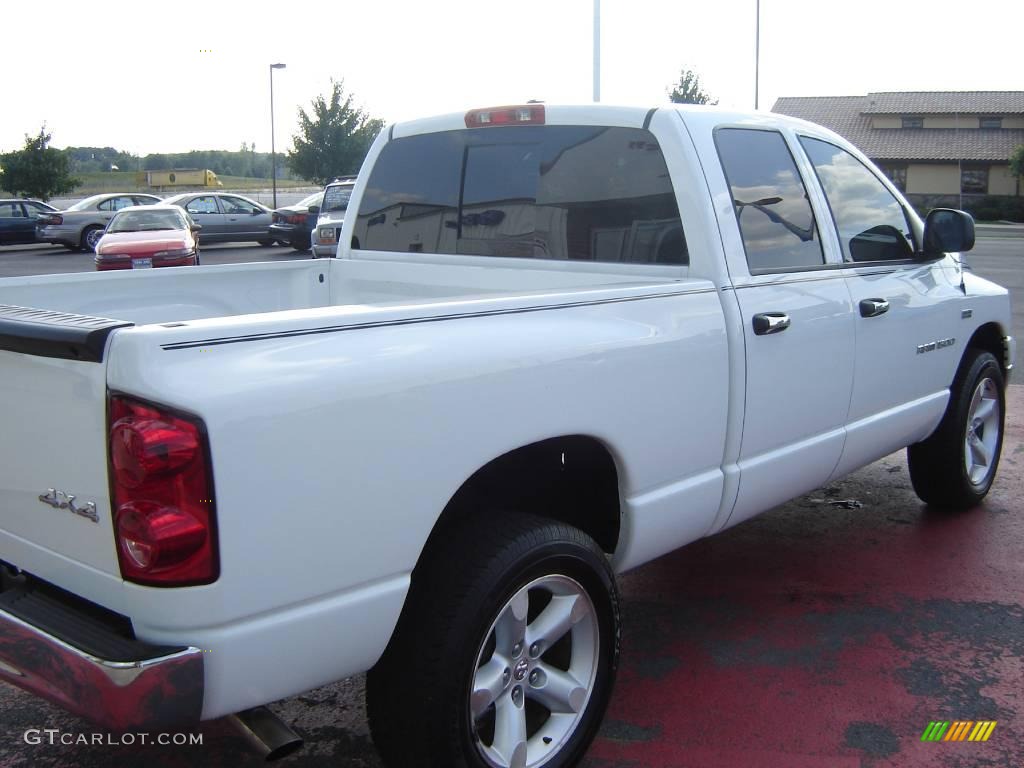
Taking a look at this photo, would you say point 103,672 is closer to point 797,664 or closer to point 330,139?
point 797,664

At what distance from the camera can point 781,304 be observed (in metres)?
3.60

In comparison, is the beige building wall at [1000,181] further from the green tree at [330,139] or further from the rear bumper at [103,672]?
the rear bumper at [103,672]

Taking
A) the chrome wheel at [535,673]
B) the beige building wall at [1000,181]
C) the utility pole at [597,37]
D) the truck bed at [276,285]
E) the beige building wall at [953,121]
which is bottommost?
the chrome wheel at [535,673]

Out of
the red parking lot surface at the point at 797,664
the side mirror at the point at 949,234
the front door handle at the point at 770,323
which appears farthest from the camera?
the side mirror at the point at 949,234

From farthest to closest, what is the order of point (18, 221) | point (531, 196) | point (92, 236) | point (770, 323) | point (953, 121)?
point (953, 121) → point (18, 221) → point (92, 236) → point (531, 196) → point (770, 323)

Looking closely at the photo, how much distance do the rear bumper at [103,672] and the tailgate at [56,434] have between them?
0.52 ft

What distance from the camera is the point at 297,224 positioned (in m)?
25.9

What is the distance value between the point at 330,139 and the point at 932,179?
30754 mm

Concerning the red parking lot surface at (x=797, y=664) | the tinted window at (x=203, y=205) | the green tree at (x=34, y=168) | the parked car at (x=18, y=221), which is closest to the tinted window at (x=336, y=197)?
the tinted window at (x=203, y=205)

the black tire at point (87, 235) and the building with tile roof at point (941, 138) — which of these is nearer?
the black tire at point (87, 235)

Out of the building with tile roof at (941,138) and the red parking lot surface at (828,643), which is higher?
the building with tile roof at (941,138)

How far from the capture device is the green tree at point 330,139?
44188 mm

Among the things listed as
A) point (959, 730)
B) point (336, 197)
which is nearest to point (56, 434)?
point (959, 730)

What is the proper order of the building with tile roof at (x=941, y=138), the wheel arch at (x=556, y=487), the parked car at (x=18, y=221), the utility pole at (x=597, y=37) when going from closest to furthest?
1. the wheel arch at (x=556, y=487)
2. the utility pole at (x=597, y=37)
3. the parked car at (x=18, y=221)
4. the building with tile roof at (x=941, y=138)
